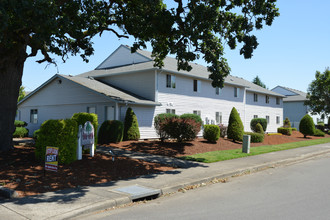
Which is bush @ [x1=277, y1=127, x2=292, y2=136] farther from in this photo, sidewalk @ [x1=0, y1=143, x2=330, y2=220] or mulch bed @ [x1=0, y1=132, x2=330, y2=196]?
mulch bed @ [x1=0, y1=132, x2=330, y2=196]

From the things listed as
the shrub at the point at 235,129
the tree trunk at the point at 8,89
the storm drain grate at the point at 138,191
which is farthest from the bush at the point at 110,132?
the storm drain grate at the point at 138,191

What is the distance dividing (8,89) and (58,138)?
3.44 meters

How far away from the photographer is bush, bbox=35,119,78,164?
964cm

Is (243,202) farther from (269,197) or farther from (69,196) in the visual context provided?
(69,196)

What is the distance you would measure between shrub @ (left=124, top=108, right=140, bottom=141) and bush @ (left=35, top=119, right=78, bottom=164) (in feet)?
30.5

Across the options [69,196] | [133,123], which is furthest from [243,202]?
[133,123]

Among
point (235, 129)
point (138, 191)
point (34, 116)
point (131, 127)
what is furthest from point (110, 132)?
point (34, 116)

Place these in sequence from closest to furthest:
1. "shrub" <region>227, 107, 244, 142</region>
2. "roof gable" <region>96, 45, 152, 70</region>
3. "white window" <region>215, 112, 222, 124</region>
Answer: "shrub" <region>227, 107, 244, 142</region> < "roof gable" <region>96, 45, 152, 70</region> < "white window" <region>215, 112, 222, 124</region>

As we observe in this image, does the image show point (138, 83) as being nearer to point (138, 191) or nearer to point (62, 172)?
point (62, 172)

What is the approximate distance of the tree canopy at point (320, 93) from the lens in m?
42.4

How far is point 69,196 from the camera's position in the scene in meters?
6.68

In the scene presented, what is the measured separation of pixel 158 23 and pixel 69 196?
8274 millimetres

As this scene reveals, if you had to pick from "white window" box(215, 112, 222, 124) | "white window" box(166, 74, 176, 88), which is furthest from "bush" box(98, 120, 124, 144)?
"white window" box(215, 112, 222, 124)

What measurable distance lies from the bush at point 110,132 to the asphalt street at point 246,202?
9944mm
